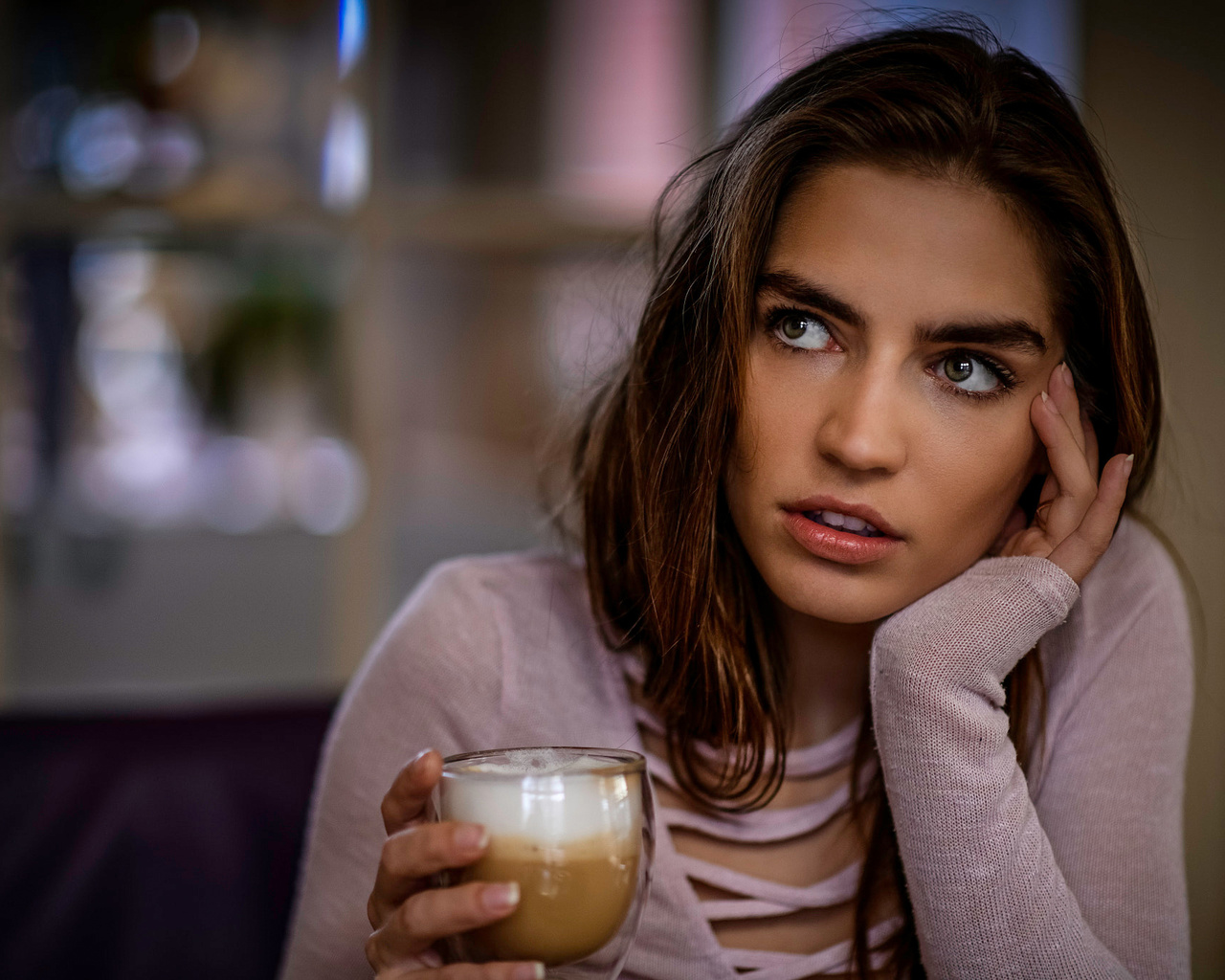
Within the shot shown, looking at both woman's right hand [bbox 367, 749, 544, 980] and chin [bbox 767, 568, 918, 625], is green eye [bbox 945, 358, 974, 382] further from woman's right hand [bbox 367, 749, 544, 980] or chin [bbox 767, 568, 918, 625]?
woman's right hand [bbox 367, 749, 544, 980]

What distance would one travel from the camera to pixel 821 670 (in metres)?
1.36

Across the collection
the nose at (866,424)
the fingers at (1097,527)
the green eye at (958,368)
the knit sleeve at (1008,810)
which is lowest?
the knit sleeve at (1008,810)

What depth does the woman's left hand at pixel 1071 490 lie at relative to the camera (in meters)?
1.21

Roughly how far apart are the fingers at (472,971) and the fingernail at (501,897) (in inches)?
1.9

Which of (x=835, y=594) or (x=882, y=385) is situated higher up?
(x=882, y=385)

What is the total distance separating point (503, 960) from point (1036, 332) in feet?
2.64

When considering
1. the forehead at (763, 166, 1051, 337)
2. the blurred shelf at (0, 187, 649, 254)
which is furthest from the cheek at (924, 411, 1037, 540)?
the blurred shelf at (0, 187, 649, 254)

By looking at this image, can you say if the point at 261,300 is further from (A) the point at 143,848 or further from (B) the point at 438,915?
(B) the point at 438,915

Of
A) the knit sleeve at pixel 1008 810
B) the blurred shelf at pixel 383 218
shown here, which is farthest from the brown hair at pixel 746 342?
the blurred shelf at pixel 383 218

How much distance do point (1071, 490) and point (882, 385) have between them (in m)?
0.28

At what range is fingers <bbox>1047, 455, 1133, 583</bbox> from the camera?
1.21 m

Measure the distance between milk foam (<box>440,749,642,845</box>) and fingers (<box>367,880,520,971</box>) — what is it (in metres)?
0.04

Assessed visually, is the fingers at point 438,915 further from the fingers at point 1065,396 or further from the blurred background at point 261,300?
the blurred background at point 261,300

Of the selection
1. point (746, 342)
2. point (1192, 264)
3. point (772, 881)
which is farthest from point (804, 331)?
point (1192, 264)
